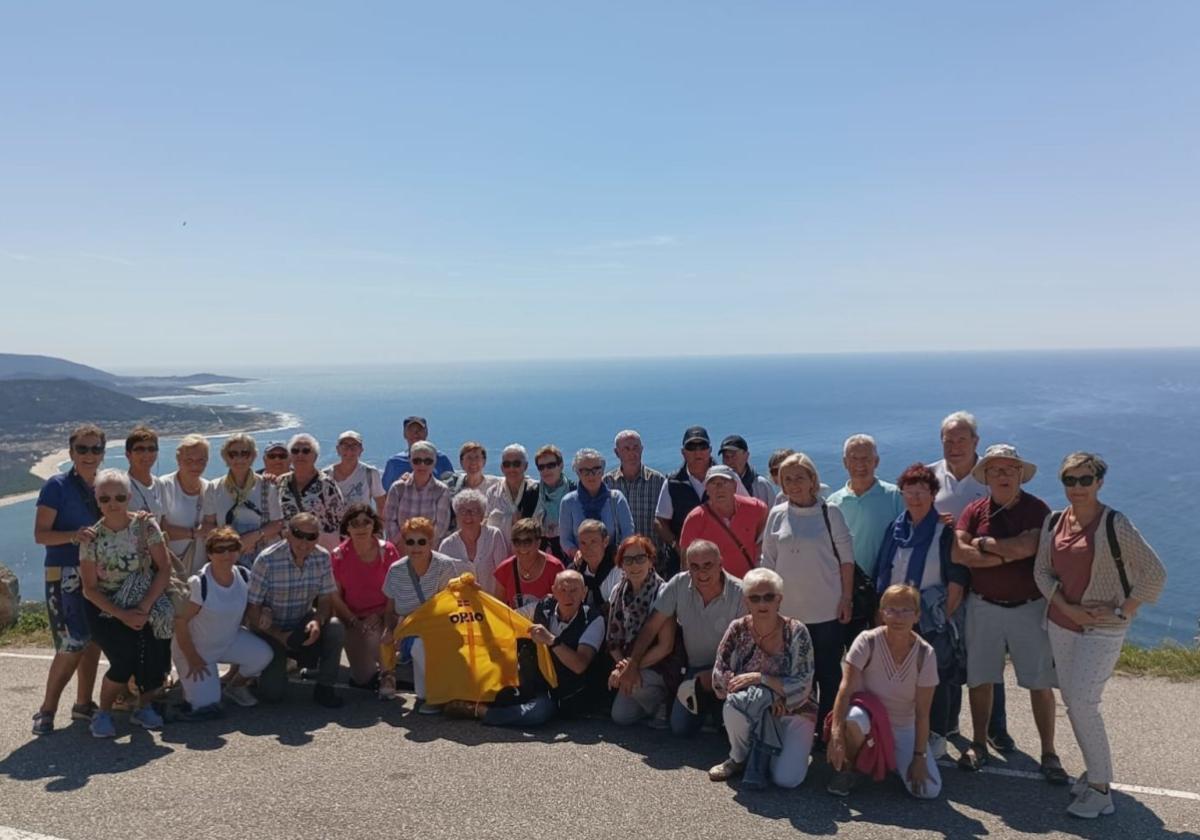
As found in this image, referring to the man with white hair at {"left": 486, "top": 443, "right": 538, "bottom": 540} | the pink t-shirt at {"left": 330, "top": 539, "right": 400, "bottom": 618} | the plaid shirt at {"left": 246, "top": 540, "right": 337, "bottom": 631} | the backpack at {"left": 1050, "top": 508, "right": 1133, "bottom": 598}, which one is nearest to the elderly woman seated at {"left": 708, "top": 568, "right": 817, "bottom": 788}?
the backpack at {"left": 1050, "top": 508, "right": 1133, "bottom": 598}

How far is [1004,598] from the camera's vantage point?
5203 millimetres

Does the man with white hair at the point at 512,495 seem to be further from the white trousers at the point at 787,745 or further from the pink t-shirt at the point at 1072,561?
the pink t-shirt at the point at 1072,561

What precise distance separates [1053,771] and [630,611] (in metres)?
2.86

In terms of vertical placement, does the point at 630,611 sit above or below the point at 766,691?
above

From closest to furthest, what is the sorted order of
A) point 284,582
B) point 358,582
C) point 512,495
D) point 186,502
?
point 284,582
point 186,502
point 358,582
point 512,495

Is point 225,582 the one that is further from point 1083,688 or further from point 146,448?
point 1083,688

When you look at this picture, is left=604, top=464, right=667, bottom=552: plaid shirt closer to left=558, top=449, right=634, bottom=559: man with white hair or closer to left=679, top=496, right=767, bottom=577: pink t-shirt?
left=558, top=449, right=634, bottom=559: man with white hair

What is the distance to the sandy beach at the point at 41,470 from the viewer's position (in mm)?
93831

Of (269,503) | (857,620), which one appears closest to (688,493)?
(857,620)

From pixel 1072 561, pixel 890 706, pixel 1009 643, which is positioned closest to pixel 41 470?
pixel 890 706

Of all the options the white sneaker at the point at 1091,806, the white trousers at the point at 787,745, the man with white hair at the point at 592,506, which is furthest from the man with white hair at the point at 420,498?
the white sneaker at the point at 1091,806

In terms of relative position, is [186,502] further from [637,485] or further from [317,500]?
[637,485]

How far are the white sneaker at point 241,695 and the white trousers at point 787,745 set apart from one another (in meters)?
3.73

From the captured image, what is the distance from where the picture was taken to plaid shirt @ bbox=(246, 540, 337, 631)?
6.55 metres
